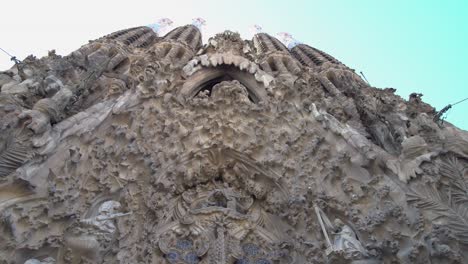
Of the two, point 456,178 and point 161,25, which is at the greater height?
point 161,25

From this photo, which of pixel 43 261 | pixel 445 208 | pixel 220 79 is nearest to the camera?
pixel 43 261

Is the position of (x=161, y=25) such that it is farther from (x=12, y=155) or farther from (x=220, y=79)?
(x=12, y=155)

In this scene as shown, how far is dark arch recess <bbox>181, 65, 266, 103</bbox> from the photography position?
32.9 ft

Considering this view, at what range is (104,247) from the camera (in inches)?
193

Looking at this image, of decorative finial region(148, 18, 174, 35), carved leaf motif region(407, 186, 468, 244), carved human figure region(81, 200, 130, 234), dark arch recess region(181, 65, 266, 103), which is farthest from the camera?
decorative finial region(148, 18, 174, 35)

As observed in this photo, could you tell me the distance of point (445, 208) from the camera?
4.98 meters

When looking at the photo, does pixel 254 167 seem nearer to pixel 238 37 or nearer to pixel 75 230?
pixel 75 230

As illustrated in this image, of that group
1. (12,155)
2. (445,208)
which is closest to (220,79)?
(12,155)

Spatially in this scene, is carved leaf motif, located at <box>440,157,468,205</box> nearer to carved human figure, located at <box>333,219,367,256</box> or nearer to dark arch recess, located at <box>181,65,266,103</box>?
carved human figure, located at <box>333,219,367,256</box>

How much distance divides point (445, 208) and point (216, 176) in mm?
4149

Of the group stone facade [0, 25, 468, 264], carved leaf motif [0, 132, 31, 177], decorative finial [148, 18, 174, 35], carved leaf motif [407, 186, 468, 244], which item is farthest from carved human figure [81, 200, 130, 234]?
decorative finial [148, 18, 174, 35]

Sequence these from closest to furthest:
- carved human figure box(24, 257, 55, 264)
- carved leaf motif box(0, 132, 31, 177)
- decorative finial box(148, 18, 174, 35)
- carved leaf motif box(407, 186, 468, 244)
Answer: carved human figure box(24, 257, 55, 264) < carved leaf motif box(407, 186, 468, 244) < carved leaf motif box(0, 132, 31, 177) < decorative finial box(148, 18, 174, 35)

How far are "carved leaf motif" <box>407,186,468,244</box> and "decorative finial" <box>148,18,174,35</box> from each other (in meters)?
24.7

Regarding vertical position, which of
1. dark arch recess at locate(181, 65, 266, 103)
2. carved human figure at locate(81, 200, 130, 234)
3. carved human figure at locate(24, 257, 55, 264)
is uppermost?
dark arch recess at locate(181, 65, 266, 103)
